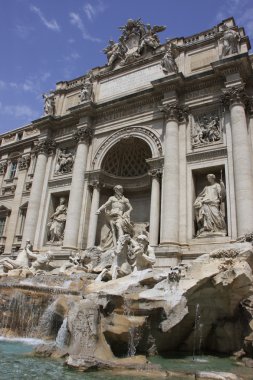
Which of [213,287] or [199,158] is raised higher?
[199,158]

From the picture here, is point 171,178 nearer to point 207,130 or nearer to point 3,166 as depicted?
point 207,130

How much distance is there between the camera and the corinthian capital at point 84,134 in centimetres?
1962

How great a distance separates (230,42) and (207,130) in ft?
15.1

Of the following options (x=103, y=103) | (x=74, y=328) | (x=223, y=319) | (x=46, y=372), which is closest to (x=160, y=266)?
(x=223, y=319)

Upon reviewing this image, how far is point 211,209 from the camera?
14398 mm

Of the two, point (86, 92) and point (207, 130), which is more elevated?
point (86, 92)

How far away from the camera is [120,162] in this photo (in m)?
20.0

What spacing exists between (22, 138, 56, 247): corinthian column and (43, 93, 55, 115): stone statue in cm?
210

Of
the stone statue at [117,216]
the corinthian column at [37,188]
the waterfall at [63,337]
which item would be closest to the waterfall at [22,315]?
the waterfall at [63,337]

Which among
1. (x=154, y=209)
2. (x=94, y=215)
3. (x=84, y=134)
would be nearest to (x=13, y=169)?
(x=84, y=134)

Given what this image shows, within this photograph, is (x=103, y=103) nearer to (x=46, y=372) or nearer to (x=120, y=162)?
(x=120, y=162)

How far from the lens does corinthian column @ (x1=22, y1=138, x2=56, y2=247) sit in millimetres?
19375

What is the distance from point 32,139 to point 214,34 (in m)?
14.4

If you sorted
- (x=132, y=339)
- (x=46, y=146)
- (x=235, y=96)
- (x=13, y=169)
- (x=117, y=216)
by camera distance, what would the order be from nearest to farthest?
1. (x=132, y=339)
2. (x=235, y=96)
3. (x=117, y=216)
4. (x=46, y=146)
5. (x=13, y=169)
